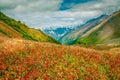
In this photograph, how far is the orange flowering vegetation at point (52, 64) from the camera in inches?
816

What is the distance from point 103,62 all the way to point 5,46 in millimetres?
10489

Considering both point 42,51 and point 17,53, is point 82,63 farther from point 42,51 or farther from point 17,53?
point 17,53

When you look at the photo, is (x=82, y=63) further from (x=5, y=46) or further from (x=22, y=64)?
(x=5, y=46)

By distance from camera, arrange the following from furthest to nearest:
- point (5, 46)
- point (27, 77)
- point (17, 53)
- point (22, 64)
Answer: point (5, 46) → point (17, 53) → point (22, 64) → point (27, 77)

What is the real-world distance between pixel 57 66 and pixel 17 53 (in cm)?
441

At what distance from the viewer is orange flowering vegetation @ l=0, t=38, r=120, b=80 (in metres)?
20.7

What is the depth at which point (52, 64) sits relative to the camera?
22484mm

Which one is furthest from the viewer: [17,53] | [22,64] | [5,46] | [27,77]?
[5,46]

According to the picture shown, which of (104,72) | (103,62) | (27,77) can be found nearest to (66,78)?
(27,77)

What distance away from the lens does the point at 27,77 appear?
20078 millimetres

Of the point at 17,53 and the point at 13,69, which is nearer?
the point at 13,69

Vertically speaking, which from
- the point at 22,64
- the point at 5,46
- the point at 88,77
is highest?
the point at 5,46

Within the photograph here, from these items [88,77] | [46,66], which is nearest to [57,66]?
[46,66]

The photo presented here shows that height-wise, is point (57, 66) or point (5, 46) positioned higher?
point (5, 46)
